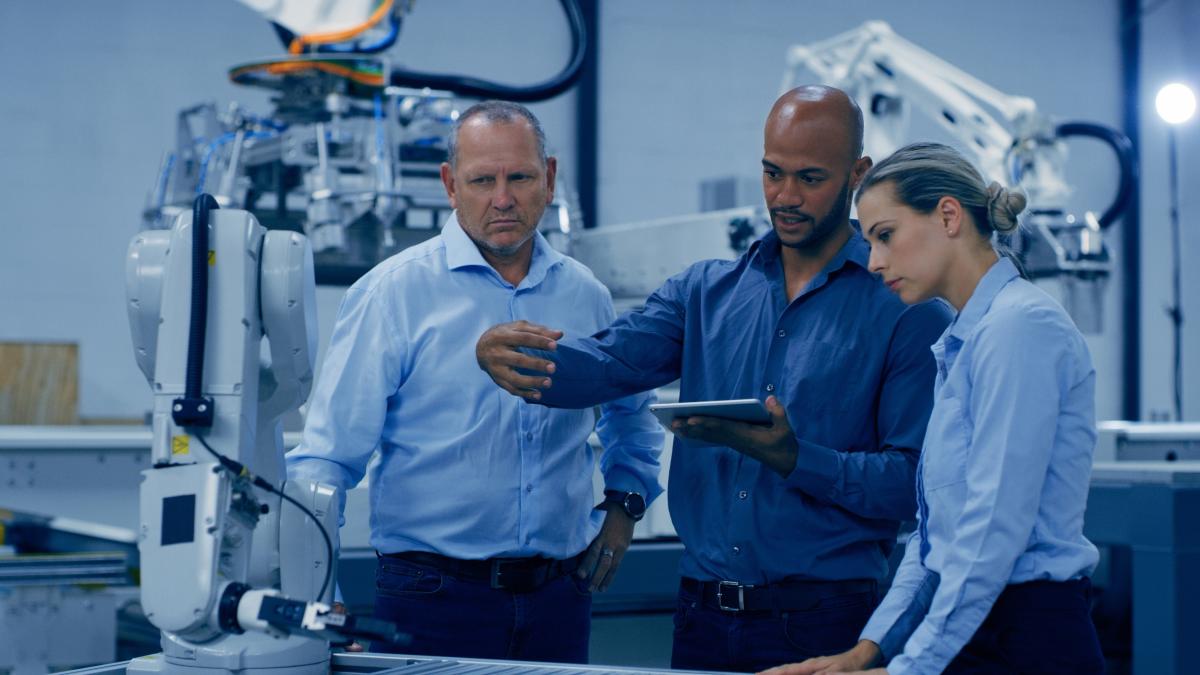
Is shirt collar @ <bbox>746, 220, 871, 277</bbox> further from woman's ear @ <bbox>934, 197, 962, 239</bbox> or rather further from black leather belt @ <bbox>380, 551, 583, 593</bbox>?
black leather belt @ <bbox>380, 551, 583, 593</bbox>

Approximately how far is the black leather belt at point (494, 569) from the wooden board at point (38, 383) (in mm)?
3979

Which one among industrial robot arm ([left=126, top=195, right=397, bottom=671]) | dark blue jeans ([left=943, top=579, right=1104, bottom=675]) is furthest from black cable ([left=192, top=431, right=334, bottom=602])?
dark blue jeans ([left=943, top=579, right=1104, bottom=675])

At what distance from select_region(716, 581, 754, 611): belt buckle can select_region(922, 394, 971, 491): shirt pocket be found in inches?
16.2

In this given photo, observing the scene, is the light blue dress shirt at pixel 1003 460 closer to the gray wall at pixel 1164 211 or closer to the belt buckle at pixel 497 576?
the belt buckle at pixel 497 576

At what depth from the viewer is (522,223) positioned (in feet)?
6.77

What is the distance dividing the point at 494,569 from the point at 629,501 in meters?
0.28

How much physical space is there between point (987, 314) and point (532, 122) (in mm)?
907

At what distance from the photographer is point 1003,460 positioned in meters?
1.36

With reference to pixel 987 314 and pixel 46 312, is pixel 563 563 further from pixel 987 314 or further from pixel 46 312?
pixel 46 312

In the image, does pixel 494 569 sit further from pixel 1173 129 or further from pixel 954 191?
pixel 1173 129

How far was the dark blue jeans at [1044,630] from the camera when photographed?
1418 mm

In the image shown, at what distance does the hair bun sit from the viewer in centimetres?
153

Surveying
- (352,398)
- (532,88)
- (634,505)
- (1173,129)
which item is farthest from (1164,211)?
(352,398)

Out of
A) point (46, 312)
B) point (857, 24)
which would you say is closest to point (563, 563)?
point (46, 312)
